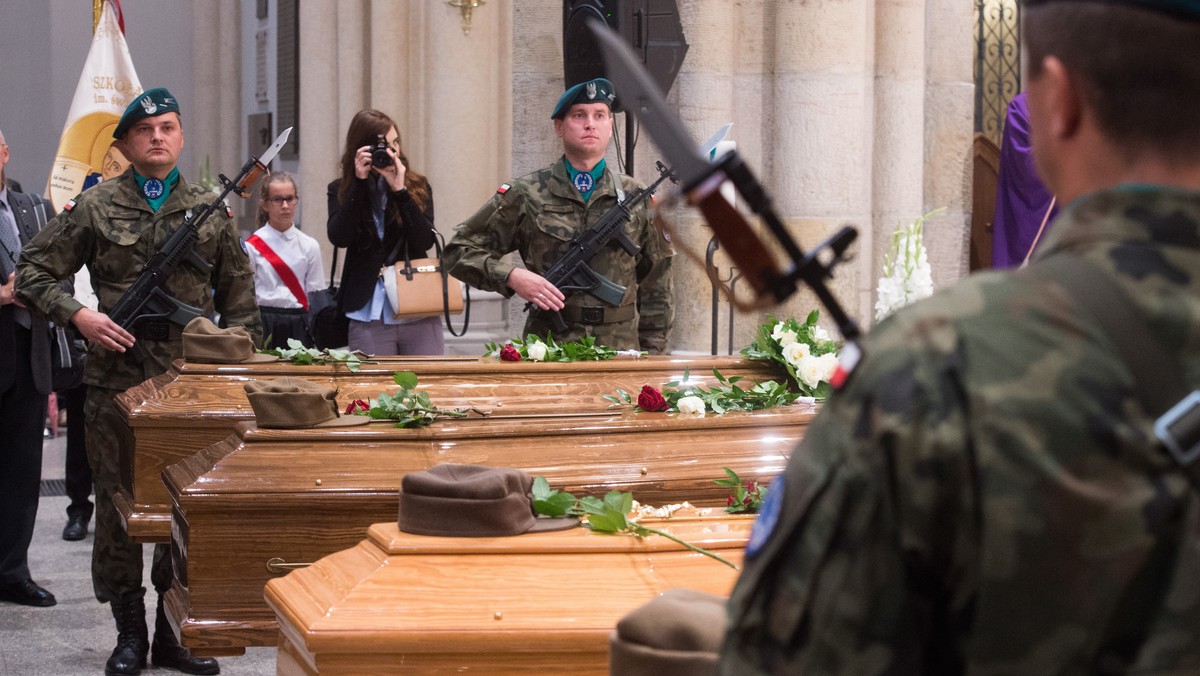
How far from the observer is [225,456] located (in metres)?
3.14

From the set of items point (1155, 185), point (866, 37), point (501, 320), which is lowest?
point (501, 320)

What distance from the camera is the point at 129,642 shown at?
4.12 metres

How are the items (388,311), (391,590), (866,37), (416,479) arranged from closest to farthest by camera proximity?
1. (391,590)
2. (416,479)
3. (388,311)
4. (866,37)

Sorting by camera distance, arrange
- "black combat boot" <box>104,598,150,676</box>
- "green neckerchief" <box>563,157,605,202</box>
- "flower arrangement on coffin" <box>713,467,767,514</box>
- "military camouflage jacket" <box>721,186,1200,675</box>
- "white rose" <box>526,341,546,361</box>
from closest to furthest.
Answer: "military camouflage jacket" <box>721,186,1200,675</box> → "flower arrangement on coffin" <box>713,467,767,514</box> → "black combat boot" <box>104,598,150,676</box> → "white rose" <box>526,341,546,361</box> → "green neckerchief" <box>563,157,605,202</box>

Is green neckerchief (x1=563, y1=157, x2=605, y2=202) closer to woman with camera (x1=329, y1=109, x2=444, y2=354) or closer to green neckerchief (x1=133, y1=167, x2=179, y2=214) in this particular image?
woman with camera (x1=329, y1=109, x2=444, y2=354)

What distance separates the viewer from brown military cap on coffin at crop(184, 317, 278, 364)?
13.6 feet

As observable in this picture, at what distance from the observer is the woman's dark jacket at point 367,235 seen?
5547 mm

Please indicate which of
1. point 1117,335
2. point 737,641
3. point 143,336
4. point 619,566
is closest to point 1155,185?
point 1117,335

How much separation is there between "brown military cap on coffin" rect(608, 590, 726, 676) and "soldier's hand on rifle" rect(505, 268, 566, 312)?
2.98m

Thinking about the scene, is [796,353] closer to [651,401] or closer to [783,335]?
[783,335]

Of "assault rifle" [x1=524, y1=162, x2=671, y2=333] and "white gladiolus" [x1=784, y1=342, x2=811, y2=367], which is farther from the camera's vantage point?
"assault rifle" [x1=524, y1=162, x2=671, y2=333]

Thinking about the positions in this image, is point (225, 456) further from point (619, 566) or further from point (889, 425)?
point (889, 425)

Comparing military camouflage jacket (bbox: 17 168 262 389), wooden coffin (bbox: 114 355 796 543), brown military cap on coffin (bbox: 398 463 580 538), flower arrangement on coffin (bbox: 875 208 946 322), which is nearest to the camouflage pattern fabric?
military camouflage jacket (bbox: 17 168 262 389)

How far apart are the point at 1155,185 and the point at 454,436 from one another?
2.38m
